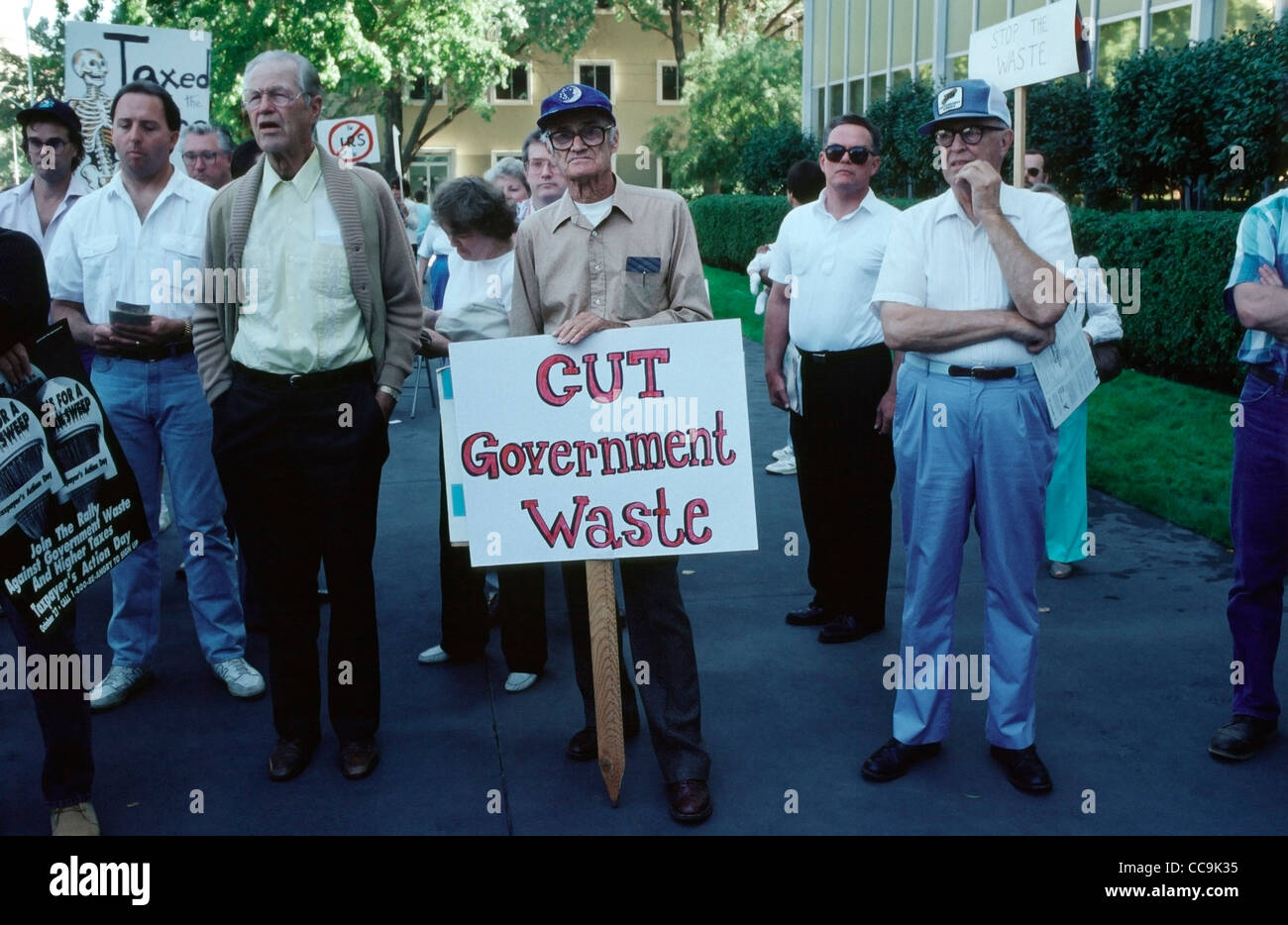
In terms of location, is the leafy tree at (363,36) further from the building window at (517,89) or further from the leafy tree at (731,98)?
the building window at (517,89)

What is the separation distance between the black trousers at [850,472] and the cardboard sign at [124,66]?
18.2ft

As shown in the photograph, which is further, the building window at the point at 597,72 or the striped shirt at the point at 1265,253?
the building window at the point at 597,72

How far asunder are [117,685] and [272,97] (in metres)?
2.43

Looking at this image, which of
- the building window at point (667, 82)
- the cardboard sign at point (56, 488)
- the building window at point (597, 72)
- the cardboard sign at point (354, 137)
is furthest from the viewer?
the building window at point (667, 82)

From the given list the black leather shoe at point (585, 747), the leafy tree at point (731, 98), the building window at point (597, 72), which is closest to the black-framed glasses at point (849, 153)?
the black leather shoe at point (585, 747)

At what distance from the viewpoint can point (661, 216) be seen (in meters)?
4.38

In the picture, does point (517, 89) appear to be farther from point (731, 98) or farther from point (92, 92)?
point (92, 92)

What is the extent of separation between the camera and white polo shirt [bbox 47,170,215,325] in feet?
17.5

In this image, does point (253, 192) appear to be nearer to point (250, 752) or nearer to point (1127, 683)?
point (250, 752)

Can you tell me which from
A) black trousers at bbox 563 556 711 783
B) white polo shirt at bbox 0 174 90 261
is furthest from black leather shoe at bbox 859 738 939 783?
white polo shirt at bbox 0 174 90 261

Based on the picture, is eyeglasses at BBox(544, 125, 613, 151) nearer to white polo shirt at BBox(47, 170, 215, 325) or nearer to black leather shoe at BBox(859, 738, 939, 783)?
white polo shirt at BBox(47, 170, 215, 325)

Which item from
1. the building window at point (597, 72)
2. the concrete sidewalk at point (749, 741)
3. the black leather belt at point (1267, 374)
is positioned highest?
the building window at point (597, 72)

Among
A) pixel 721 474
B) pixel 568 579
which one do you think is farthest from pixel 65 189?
pixel 721 474

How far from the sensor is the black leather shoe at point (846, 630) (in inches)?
235
